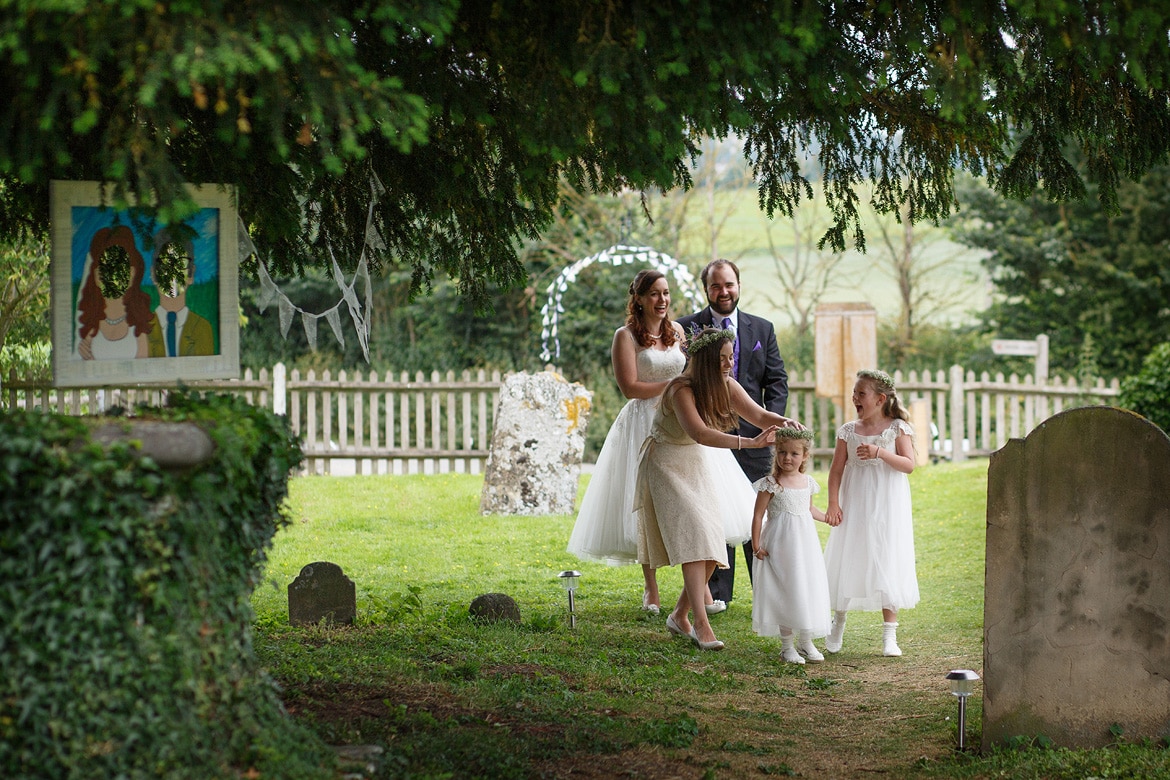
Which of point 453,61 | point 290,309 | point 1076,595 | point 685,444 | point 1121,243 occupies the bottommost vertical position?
point 1076,595

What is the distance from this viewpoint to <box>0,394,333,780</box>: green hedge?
2.99 meters

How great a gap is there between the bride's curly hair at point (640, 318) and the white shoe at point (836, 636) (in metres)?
1.76

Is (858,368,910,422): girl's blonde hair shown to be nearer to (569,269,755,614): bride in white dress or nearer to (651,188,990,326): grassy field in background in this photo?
(569,269,755,614): bride in white dress

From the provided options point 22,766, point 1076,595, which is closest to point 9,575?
point 22,766

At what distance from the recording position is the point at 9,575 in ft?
9.91

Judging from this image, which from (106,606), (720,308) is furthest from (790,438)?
(106,606)

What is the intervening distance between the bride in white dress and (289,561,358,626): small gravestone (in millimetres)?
1372

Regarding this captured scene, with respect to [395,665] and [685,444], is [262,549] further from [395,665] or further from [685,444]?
[685,444]

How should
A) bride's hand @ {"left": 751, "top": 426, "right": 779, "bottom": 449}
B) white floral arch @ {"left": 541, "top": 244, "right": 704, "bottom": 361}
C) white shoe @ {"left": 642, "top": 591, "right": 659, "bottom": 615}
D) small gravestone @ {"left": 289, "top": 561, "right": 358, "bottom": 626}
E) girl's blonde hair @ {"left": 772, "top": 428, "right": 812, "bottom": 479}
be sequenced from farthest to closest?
white floral arch @ {"left": 541, "top": 244, "right": 704, "bottom": 361} → white shoe @ {"left": 642, "top": 591, "right": 659, "bottom": 615} → small gravestone @ {"left": 289, "top": 561, "right": 358, "bottom": 626} → girl's blonde hair @ {"left": 772, "top": 428, "right": 812, "bottom": 479} → bride's hand @ {"left": 751, "top": 426, "right": 779, "bottom": 449}

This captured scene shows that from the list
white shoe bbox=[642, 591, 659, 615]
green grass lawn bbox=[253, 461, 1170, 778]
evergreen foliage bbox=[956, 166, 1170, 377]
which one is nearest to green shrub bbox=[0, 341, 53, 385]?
green grass lawn bbox=[253, 461, 1170, 778]

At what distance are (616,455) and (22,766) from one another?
445cm

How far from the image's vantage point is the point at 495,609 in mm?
6820

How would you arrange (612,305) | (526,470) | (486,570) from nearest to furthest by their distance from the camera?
(486,570), (526,470), (612,305)

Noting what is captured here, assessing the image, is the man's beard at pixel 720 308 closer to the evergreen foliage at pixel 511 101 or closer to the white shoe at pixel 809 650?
the evergreen foliage at pixel 511 101
